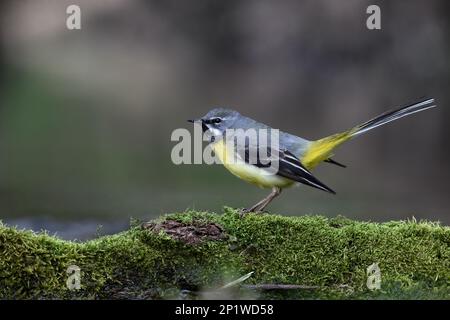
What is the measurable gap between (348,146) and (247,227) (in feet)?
25.2

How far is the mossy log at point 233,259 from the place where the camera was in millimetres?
3469

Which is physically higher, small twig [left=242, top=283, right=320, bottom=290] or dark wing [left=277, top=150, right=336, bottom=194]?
dark wing [left=277, top=150, right=336, bottom=194]

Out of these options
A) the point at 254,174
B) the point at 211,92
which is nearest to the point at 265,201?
the point at 254,174

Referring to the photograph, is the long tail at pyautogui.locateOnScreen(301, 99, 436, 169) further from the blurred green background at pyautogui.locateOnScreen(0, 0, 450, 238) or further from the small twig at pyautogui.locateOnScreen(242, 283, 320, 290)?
the blurred green background at pyautogui.locateOnScreen(0, 0, 450, 238)

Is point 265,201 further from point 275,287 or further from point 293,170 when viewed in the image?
point 275,287

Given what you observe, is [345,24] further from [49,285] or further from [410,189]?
[49,285]

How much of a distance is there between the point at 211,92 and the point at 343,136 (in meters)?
8.26

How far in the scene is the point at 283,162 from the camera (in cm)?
520

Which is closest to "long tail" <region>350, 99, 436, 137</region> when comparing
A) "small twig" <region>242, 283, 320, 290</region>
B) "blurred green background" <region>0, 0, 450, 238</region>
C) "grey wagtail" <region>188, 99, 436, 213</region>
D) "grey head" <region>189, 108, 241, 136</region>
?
"grey wagtail" <region>188, 99, 436, 213</region>

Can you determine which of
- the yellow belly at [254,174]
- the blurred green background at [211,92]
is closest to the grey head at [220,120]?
the yellow belly at [254,174]

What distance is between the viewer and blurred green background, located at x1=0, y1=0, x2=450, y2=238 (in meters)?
9.11

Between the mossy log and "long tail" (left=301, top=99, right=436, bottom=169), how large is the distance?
1161 mm

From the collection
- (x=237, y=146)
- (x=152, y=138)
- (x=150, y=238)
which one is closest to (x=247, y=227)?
(x=150, y=238)

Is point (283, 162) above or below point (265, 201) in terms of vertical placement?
above
